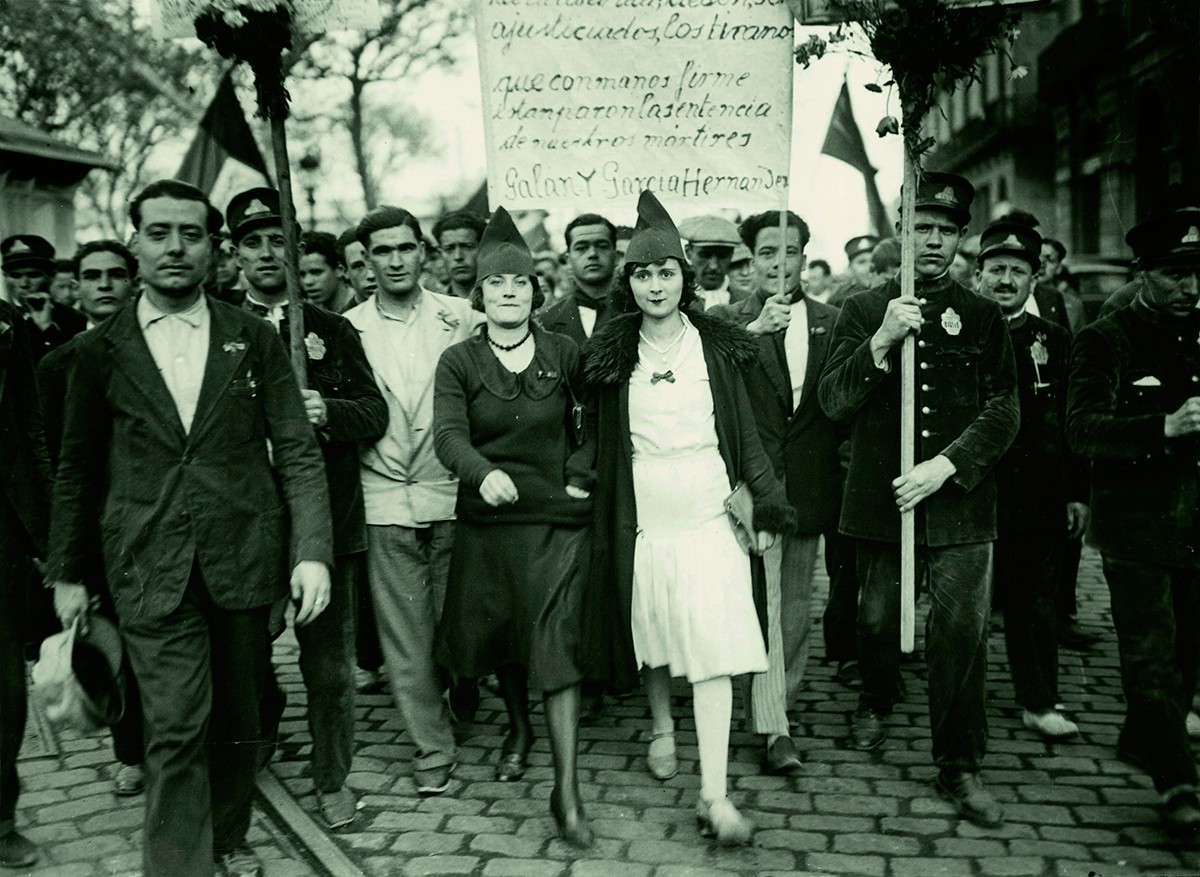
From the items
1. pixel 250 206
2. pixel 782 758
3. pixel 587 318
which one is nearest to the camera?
pixel 782 758

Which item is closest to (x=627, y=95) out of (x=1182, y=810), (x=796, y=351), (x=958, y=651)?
(x=796, y=351)

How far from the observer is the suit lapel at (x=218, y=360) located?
13.1ft

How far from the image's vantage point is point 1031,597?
587cm

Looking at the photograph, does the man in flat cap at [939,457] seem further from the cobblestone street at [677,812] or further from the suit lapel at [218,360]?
the suit lapel at [218,360]

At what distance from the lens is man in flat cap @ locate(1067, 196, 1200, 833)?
15.1 feet

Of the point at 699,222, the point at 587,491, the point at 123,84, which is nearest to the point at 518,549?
the point at 587,491

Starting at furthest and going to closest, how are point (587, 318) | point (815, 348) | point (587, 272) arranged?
point (587, 272), point (587, 318), point (815, 348)

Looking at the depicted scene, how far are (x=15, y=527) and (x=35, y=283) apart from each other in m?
4.22

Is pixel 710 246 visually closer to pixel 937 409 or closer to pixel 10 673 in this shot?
pixel 937 409

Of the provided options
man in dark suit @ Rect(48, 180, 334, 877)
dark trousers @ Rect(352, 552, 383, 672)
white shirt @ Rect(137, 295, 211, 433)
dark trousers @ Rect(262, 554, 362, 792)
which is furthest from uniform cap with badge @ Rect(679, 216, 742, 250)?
white shirt @ Rect(137, 295, 211, 433)

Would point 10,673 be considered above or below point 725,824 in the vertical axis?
above

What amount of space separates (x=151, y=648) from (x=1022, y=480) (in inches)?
163

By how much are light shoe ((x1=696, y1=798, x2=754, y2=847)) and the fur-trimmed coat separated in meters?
0.62

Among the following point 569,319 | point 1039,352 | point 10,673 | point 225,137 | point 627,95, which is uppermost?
point 627,95
